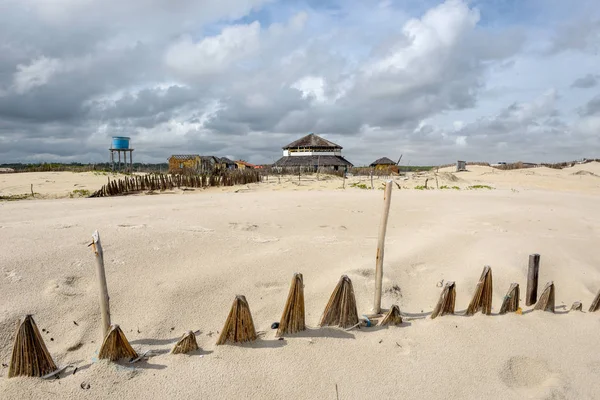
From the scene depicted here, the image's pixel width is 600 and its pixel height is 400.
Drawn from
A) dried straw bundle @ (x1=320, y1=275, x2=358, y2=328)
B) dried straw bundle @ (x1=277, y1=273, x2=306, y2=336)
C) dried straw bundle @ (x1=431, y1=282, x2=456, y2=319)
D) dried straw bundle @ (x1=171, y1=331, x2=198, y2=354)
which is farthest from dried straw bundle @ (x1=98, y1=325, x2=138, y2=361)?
dried straw bundle @ (x1=431, y1=282, x2=456, y2=319)

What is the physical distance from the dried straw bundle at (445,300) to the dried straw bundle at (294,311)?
4.25ft

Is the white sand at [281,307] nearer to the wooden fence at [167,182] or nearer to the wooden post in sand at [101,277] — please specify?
the wooden post in sand at [101,277]

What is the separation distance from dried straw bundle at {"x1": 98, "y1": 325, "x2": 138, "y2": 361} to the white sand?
0.30ft

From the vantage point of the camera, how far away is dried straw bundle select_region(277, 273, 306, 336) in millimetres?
3090

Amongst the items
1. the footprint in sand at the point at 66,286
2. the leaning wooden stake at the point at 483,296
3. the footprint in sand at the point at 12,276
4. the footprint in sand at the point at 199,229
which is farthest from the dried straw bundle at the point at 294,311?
the footprint in sand at the point at 199,229

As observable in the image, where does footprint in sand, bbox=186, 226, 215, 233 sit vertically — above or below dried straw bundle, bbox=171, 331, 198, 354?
above

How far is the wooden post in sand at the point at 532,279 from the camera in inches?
166

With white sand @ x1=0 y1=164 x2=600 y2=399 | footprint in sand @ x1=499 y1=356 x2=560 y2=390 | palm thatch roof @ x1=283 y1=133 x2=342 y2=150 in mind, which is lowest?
footprint in sand @ x1=499 y1=356 x2=560 y2=390

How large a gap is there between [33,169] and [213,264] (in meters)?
29.3

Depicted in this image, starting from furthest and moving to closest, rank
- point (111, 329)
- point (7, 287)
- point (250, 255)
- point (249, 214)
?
point (249, 214) < point (250, 255) < point (7, 287) < point (111, 329)

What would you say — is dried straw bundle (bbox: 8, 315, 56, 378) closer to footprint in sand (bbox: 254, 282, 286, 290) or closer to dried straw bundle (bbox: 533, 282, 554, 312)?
footprint in sand (bbox: 254, 282, 286, 290)

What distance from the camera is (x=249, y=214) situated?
7301mm

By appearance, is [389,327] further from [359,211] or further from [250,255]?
[359,211]

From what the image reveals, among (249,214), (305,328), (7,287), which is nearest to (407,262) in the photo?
(305,328)
